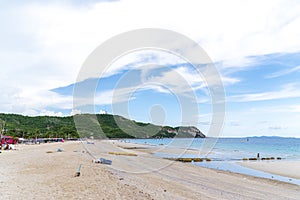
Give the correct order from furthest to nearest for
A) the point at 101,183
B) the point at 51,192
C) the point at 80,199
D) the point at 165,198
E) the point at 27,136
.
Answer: the point at 27,136, the point at 101,183, the point at 165,198, the point at 51,192, the point at 80,199

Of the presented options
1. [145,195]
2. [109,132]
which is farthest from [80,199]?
[109,132]

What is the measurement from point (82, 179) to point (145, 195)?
446 centimetres

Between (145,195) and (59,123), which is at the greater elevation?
(59,123)

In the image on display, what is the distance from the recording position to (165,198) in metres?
12.3

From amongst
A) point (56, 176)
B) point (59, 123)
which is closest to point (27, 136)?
point (59, 123)

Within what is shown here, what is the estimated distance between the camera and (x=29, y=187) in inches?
487

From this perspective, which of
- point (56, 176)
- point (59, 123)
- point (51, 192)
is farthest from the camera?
point (59, 123)

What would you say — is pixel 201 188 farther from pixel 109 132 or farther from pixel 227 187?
pixel 109 132

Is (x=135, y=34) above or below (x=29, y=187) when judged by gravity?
above

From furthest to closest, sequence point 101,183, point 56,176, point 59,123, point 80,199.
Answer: point 59,123
point 56,176
point 101,183
point 80,199

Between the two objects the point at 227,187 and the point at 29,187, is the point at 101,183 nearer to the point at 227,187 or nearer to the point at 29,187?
the point at 29,187

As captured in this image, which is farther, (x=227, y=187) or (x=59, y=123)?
(x=59, y=123)

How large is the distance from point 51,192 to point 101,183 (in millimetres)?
3204

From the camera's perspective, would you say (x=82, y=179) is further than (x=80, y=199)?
Yes
